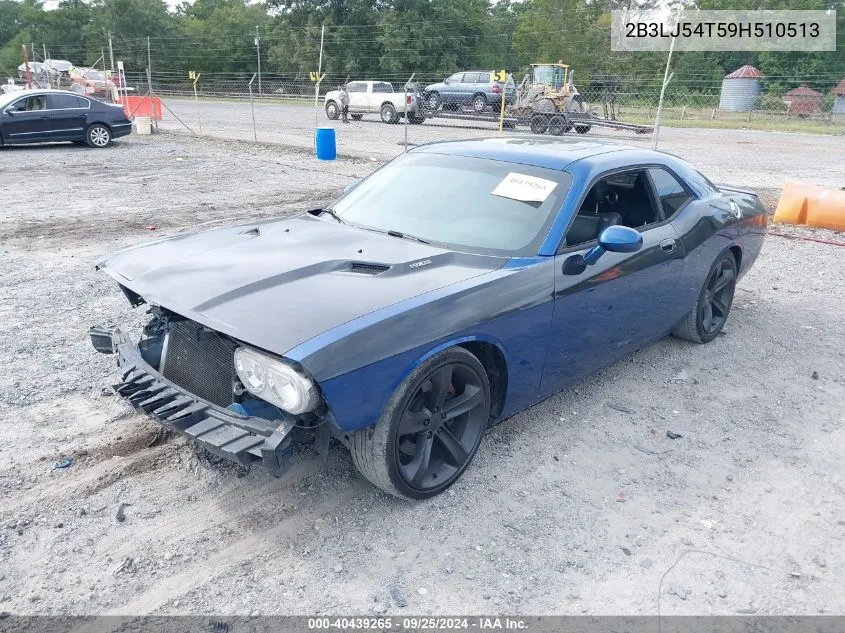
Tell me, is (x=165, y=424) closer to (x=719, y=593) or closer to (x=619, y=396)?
(x=719, y=593)

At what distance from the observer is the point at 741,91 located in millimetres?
36812

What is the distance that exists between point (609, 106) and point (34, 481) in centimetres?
2622

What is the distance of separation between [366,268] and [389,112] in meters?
25.5

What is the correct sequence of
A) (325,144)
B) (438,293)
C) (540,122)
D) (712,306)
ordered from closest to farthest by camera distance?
(438,293), (712,306), (325,144), (540,122)

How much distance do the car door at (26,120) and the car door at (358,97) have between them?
13.8 meters

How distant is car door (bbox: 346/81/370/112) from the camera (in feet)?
90.7

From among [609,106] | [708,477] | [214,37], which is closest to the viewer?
[708,477]

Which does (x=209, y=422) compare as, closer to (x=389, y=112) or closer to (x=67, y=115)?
(x=67, y=115)

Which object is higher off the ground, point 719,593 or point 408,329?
point 408,329

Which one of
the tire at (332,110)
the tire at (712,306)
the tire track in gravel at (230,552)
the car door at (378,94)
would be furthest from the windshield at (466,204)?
the tire at (332,110)

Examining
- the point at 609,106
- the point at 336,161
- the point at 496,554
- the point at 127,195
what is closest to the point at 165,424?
the point at 496,554

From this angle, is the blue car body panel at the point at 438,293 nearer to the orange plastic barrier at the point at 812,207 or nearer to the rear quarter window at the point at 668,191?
the rear quarter window at the point at 668,191

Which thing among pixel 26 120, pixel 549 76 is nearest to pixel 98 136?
pixel 26 120

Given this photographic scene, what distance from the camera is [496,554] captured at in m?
2.88
